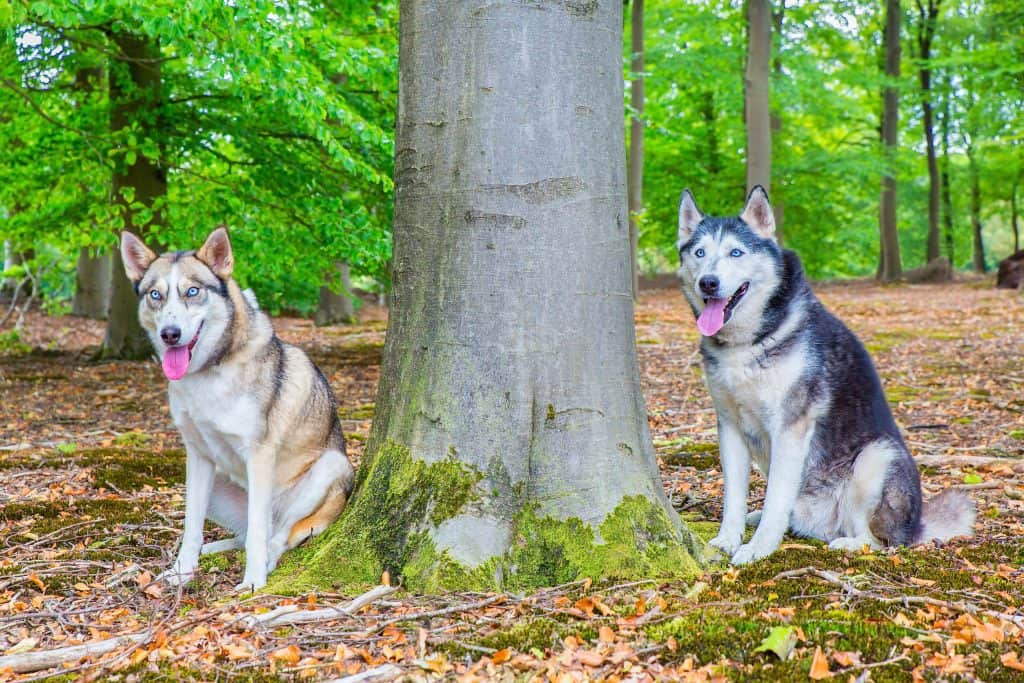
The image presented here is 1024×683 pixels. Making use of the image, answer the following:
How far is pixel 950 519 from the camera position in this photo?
4469 millimetres

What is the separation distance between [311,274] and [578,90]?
9.16m

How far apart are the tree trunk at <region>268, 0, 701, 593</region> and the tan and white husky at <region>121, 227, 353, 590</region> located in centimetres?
49

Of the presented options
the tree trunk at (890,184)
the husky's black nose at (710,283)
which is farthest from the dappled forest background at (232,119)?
the husky's black nose at (710,283)

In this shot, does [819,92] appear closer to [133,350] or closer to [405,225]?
[133,350]

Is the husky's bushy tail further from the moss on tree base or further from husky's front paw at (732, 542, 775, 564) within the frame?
the moss on tree base

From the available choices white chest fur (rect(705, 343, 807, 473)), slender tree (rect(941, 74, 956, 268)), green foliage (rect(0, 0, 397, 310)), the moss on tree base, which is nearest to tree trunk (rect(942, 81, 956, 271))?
slender tree (rect(941, 74, 956, 268))

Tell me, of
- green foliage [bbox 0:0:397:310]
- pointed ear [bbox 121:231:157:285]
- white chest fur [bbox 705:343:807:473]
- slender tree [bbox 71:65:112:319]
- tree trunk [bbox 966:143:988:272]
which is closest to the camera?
pointed ear [bbox 121:231:157:285]

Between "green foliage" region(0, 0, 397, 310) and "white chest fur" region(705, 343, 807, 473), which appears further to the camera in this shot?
"green foliage" region(0, 0, 397, 310)

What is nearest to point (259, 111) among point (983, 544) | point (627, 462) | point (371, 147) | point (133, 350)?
point (371, 147)

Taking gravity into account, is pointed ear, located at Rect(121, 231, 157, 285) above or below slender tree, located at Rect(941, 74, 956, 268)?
below

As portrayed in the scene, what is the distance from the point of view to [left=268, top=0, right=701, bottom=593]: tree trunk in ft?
12.4

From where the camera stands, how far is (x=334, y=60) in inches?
355

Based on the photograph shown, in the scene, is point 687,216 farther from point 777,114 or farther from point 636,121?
point 777,114

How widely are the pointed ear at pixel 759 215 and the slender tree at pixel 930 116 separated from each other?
24873 millimetres
